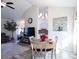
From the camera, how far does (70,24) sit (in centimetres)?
731

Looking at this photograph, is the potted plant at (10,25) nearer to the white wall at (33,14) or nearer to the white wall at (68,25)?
the white wall at (33,14)

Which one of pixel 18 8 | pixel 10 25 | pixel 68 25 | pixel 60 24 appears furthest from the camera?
pixel 10 25

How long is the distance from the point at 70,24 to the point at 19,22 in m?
7.18

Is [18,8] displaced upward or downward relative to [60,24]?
upward

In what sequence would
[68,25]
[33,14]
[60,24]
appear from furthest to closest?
1. [33,14]
2. [60,24]
3. [68,25]

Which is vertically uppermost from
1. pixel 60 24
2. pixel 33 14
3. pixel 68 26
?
pixel 33 14

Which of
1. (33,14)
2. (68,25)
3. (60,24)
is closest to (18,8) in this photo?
(33,14)

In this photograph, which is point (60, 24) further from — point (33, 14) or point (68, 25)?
point (33, 14)

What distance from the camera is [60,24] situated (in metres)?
7.73

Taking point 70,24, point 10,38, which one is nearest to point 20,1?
point 70,24

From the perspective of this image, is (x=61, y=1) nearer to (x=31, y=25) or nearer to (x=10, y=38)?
(x=31, y=25)

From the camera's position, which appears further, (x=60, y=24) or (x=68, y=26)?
(x=60, y=24)

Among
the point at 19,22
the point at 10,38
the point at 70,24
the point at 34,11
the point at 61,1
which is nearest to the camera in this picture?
the point at 61,1

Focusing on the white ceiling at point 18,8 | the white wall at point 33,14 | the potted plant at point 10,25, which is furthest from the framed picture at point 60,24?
the potted plant at point 10,25
